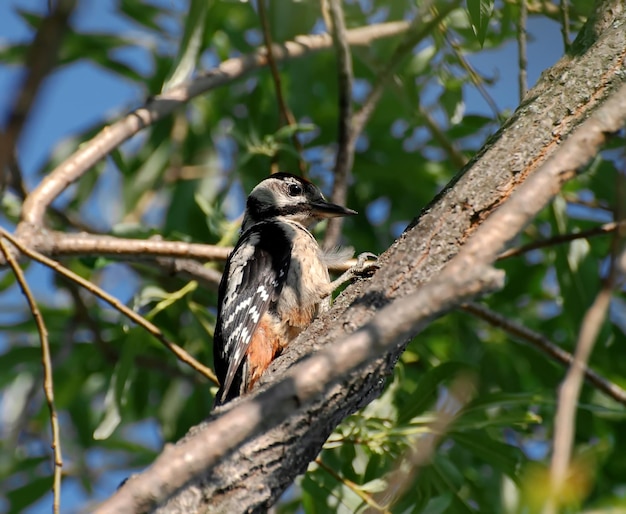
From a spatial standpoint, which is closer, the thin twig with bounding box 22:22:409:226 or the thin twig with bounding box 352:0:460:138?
the thin twig with bounding box 352:0:460:138

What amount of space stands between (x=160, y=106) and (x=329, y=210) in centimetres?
98

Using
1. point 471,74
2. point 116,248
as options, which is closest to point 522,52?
point 471,74

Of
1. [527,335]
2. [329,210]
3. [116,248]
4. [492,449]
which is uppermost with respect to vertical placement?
[116,248]

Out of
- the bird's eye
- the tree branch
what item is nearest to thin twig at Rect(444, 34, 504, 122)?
the bird's eye

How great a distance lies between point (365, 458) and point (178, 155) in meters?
2.75

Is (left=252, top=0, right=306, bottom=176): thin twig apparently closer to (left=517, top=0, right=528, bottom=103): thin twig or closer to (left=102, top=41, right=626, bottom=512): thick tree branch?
(left=517, top=0, right=528, bottom=103): thin twig

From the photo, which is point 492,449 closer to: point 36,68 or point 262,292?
point 262,292

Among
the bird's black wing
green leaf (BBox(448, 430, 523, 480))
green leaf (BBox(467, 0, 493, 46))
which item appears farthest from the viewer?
the bird's black wing

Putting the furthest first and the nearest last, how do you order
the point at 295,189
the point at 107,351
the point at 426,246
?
the point at 107,351 < the point at 295,189 < the point at 426,246

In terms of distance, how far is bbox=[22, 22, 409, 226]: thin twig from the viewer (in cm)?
348

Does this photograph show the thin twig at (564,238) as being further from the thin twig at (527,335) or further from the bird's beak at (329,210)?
the bird's beak at (329,210)

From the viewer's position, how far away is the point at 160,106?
387 centimetres

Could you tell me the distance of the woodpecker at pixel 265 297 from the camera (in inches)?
144

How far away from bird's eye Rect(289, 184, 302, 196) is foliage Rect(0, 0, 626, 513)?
0.16m
